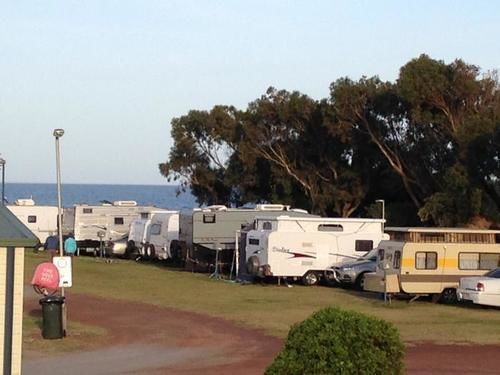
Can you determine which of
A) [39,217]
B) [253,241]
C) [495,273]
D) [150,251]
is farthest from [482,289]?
[39,217]

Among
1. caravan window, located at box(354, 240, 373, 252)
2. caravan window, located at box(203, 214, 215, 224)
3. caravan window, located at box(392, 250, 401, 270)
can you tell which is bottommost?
caravan window, located at box(392, 250, 401, 270)

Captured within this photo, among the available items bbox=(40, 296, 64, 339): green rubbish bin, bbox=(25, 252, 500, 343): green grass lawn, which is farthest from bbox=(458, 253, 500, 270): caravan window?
bbox=(40, 296, 64, 339): green rubbish bin


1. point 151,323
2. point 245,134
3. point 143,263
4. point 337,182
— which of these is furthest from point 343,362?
point 245,134

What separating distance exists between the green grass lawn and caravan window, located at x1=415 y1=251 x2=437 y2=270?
1.03m

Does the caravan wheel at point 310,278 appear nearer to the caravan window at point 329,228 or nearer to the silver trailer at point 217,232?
A: the caravan window at point 329,228

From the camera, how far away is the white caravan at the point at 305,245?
34.3 meters

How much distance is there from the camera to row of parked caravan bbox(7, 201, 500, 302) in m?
28.8

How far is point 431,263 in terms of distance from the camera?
28797mm

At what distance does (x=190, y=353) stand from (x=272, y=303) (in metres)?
9.28

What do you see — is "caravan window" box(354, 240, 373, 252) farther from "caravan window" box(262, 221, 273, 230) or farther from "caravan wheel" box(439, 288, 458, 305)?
"caravan wheel" box(439, 288, 458, 305)

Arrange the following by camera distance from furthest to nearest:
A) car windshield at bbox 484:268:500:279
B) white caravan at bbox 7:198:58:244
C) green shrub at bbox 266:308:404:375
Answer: white caravan at bbox 7:198:58:244 < car windshield at bbox 484:268:500:279 < green shrub at bbox 266:308:404:375

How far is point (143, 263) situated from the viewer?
1864 inches

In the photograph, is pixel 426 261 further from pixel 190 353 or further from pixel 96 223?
pixel 96 223

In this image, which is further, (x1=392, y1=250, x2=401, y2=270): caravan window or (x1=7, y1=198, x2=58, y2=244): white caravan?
(x1=7, y1=198, x2=58, y2=244): white caravan
